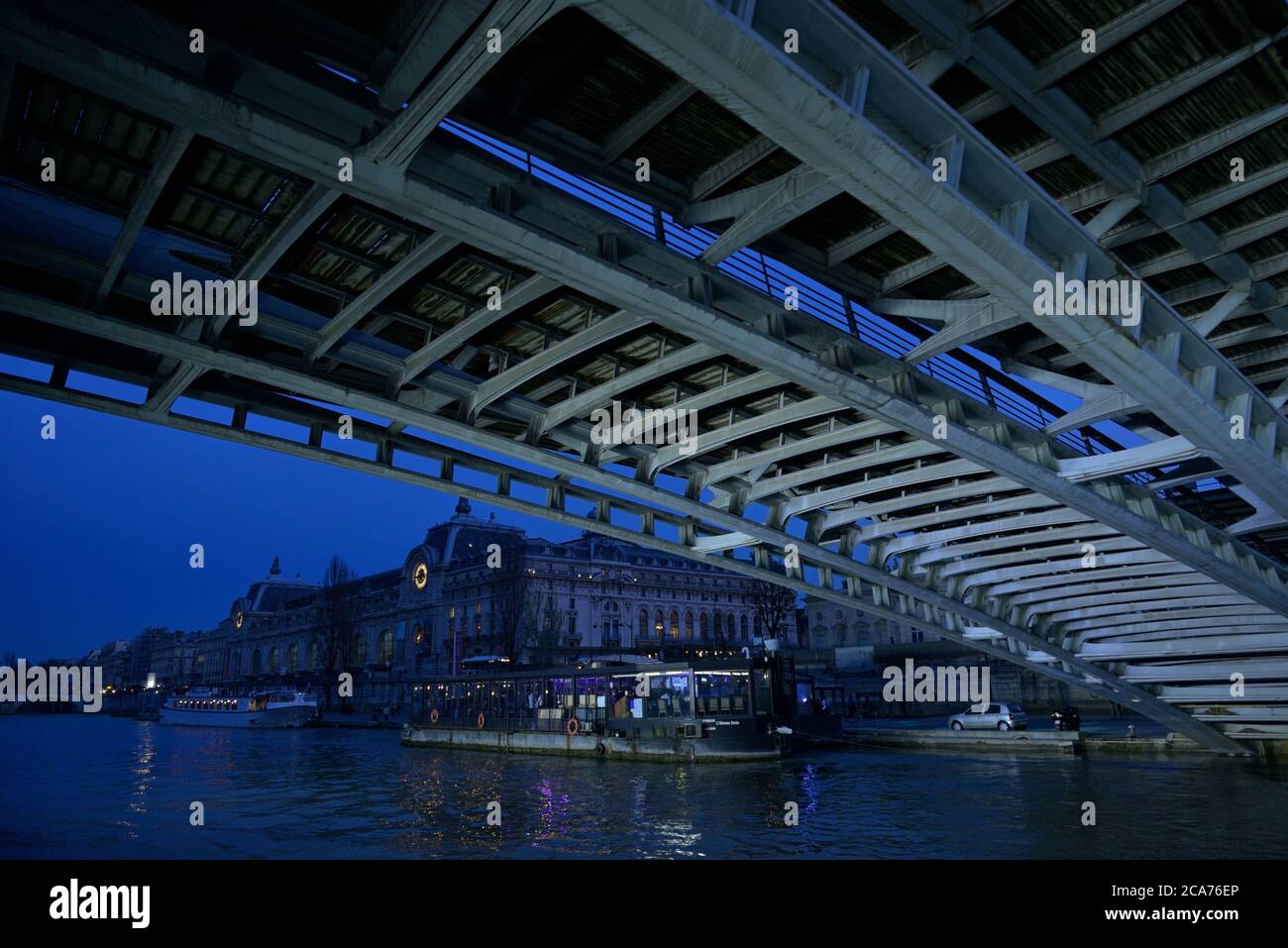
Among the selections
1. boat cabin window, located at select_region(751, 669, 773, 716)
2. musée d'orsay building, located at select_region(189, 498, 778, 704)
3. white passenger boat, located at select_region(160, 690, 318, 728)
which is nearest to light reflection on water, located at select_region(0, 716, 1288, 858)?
boat cabin window, located at select_region(751, 669, 773, 716)

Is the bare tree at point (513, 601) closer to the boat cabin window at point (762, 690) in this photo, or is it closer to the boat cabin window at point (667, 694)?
the boat cabin window at point (667, 694)

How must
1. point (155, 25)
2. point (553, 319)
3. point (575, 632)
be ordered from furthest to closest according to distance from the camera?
point (575, 632) < point (553, 319) < point (155, 25)

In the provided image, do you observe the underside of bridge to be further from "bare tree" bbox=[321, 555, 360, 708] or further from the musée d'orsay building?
"bare tree" bbox=[321, 555, 360, 708]

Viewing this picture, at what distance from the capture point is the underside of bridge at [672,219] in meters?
6.94

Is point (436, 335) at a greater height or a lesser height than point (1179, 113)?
lesser
